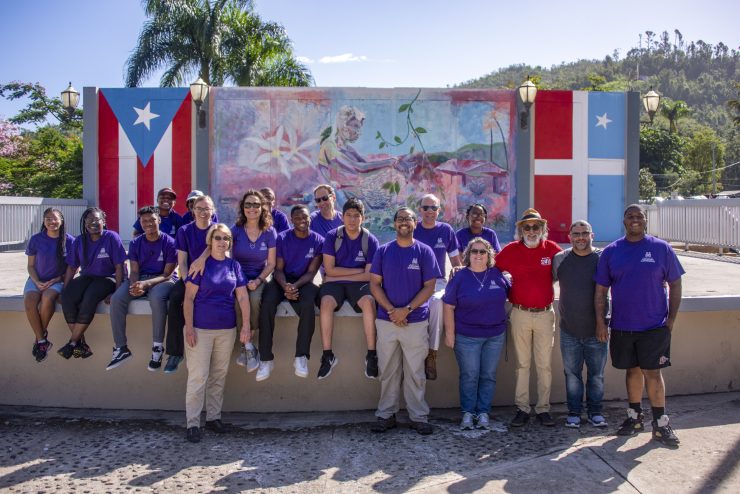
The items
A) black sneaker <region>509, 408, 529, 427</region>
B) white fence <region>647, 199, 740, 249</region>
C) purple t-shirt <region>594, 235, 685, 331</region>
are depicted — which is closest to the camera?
purple t-shirt <region>594, 235, 685, 331</region>

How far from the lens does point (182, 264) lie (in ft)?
20.4

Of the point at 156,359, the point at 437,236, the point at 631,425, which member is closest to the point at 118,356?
the point at 156,359

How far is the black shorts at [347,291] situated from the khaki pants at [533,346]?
4.73ft

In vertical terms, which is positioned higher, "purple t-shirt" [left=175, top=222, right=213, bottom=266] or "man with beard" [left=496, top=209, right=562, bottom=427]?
"purple t-shirt" [left=175, top=222, right=213, bottom=266]

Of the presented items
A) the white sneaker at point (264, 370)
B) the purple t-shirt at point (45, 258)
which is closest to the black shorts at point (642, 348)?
the white sneaker at point (264, 370)

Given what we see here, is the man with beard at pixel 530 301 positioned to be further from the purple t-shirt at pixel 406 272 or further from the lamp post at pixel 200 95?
the lamp post at pixel 200 95

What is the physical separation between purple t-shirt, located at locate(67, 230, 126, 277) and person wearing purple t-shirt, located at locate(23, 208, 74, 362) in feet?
0.43

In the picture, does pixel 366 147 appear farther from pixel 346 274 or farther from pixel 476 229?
pixel 346 274

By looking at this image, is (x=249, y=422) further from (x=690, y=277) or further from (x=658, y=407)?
(x=690, y=277)

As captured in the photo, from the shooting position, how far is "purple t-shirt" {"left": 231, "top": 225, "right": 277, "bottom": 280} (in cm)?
623

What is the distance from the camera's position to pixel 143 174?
16531 mm

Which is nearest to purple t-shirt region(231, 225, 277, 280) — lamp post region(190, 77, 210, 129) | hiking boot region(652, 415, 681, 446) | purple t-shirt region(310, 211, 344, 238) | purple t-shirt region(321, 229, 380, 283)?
purple t-shirt region(321, 229, 380, 283)

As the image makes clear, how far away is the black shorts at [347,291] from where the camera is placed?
605cm

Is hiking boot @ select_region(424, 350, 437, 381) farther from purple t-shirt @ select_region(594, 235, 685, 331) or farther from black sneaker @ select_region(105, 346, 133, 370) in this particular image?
black sneaker @ select_region(105, 346, 133, 370)
